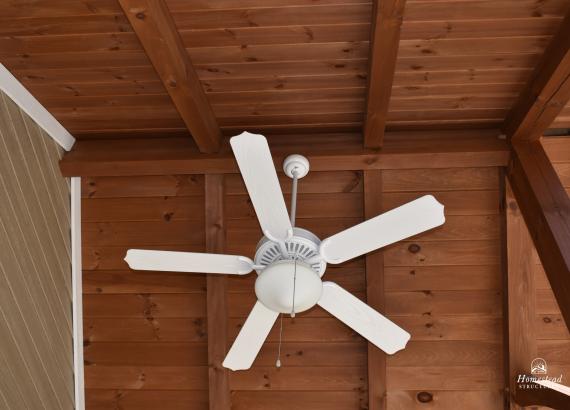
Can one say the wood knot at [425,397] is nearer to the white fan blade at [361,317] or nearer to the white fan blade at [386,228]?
the white fan blade at [361,317]

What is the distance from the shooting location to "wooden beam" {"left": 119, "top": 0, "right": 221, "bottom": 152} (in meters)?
2.31

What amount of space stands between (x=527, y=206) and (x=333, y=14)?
109cm

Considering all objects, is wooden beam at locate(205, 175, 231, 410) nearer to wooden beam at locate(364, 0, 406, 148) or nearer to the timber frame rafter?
wooden beam at locate(364, 0, 406, 148)

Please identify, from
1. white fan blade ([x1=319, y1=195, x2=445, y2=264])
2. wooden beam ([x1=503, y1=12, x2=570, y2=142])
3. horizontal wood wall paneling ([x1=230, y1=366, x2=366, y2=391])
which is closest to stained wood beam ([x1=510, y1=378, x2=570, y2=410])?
horizontal wood wall paneling ([x1=230, y1=366, x2=366, y2=391])

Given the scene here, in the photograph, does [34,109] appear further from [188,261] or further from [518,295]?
[518,295]

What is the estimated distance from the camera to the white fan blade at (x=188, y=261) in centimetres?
229

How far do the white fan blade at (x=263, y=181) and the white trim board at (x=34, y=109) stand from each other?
4.04ft

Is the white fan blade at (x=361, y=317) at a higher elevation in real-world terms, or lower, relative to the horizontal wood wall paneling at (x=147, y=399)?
higher

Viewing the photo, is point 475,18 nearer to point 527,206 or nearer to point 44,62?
point 527,206

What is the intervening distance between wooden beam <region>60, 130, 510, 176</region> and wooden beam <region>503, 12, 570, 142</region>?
0.53 feet

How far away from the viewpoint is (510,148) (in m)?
2.99

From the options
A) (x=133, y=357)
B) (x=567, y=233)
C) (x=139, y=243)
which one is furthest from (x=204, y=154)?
(x=567, y=233)

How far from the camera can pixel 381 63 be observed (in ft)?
8.16

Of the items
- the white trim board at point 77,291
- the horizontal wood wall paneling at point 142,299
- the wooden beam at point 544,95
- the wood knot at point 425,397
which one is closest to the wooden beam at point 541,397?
the wood knot at point 425,397
